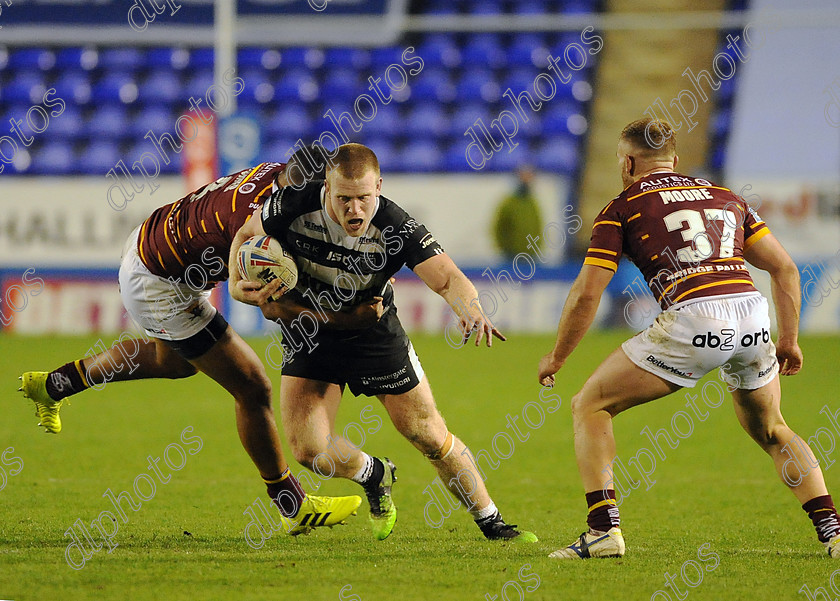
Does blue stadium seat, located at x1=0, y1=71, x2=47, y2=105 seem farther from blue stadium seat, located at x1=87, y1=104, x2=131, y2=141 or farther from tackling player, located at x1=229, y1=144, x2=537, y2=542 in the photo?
tackling player, located at x1=229, y1=144, x2=537, y2=542

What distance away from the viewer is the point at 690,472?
25.2ft

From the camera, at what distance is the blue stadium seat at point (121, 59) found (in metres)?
23.2

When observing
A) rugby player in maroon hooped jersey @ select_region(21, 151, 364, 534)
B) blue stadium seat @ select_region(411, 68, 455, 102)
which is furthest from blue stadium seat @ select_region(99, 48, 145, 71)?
rugby player in maroon hooped jersey @ select_region(21, 151, 364, 534)

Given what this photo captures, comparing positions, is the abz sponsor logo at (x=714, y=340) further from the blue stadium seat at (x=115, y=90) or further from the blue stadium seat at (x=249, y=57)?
the blue stadium seat at (x=115, y=90)

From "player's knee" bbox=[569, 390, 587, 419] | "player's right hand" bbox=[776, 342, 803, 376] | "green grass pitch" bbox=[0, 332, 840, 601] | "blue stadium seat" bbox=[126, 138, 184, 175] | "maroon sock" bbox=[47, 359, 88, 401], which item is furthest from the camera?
"blue stadium seat" bbox=[126, 138, 184, 175]

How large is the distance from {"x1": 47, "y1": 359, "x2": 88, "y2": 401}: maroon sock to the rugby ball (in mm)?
1845

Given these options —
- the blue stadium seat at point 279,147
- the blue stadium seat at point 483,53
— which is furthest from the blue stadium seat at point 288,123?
the blue stadium seat at point 483,53

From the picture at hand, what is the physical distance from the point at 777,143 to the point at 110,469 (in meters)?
16.6

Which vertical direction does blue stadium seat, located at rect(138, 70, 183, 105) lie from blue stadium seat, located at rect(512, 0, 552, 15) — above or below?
below

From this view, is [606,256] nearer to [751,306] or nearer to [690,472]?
[751,306]

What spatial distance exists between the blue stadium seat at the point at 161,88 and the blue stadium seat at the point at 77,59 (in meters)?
1.30

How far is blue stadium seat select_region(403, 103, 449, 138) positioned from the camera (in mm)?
22516

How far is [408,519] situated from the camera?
238 inches

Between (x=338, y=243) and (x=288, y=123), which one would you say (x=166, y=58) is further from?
(x=338, y=243)
